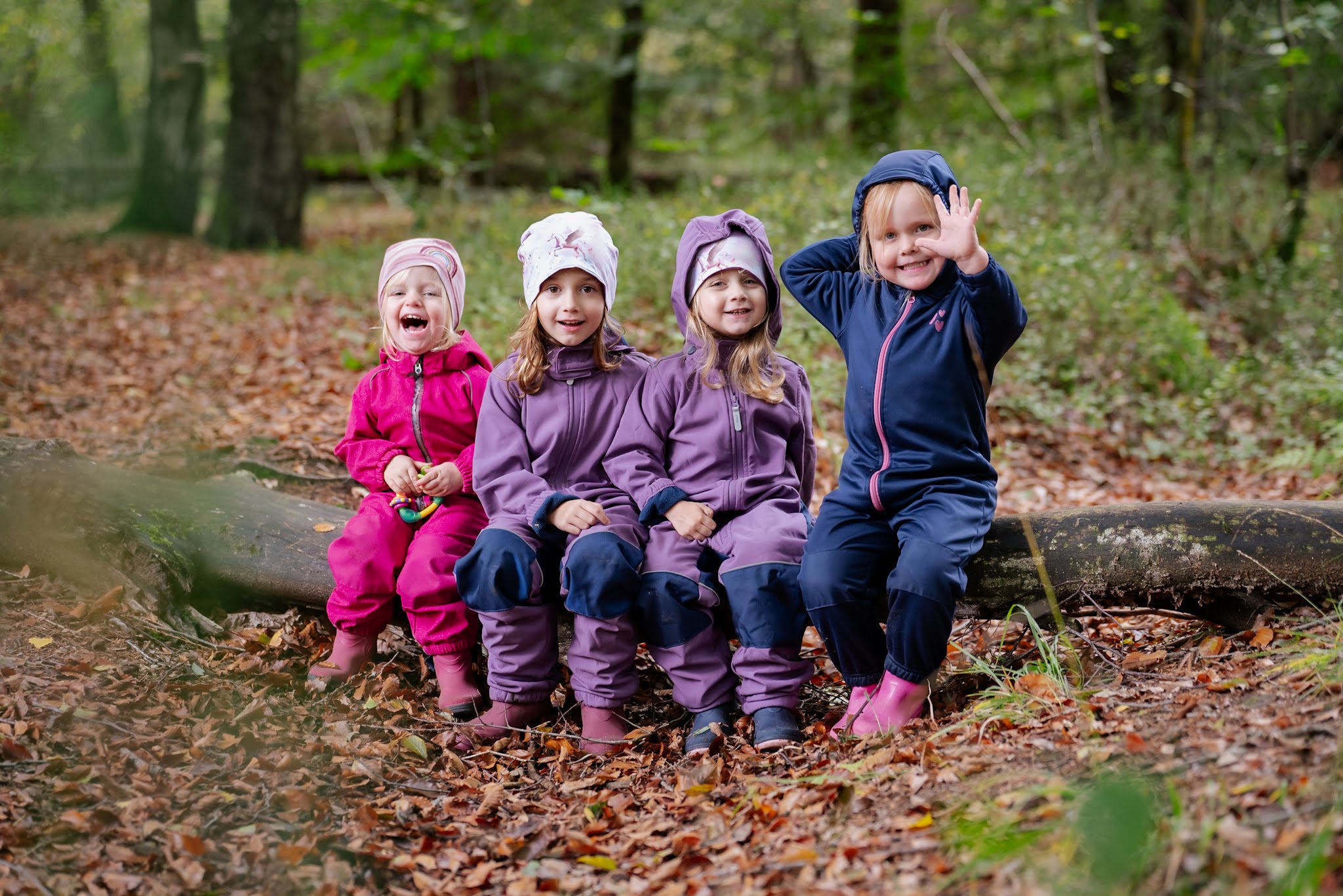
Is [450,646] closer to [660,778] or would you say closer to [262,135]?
[660,778]

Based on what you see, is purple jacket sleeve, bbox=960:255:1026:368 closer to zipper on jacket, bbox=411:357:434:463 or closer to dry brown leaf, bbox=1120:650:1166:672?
dry brown leaf, bbox=1120:650:1166:672

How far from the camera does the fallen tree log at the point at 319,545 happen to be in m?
3.52

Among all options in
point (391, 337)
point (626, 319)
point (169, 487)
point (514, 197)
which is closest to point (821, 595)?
point (391, 337)

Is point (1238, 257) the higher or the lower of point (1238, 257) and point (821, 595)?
the higher

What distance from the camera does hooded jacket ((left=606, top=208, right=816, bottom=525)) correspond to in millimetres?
3654

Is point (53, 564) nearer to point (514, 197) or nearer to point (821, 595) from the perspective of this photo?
point (821, 595)

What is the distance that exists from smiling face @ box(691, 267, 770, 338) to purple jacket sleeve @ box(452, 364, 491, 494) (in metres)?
0.95

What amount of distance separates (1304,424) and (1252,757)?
5.33 meters

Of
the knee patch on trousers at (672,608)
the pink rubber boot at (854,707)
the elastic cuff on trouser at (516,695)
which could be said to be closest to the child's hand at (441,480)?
the elastic cuff on trouser at (516,695)

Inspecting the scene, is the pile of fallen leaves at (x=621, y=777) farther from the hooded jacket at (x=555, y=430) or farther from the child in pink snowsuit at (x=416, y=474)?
the hooded jacket at (x=555, y=430)

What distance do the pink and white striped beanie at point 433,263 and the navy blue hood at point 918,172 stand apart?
5.45ft

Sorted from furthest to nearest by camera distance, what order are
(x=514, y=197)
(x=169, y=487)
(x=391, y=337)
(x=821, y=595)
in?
(x=514, y=197) < (x=169, y=487) < (x=391, y=337) < (x=821, y=595)

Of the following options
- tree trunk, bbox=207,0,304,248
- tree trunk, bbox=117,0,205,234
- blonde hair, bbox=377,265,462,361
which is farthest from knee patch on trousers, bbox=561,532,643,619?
tree trunk, bbox=117,0,205,234

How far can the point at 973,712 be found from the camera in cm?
324
